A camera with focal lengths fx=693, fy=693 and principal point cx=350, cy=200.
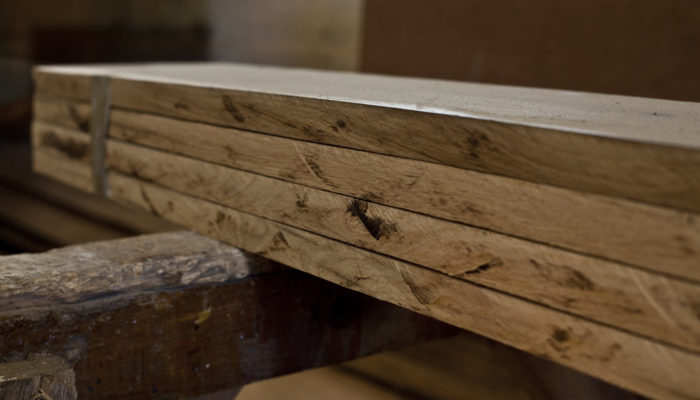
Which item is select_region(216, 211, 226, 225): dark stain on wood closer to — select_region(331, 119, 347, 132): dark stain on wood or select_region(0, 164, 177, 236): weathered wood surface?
select_region(331, 119, 347, 132): dark stain on wood

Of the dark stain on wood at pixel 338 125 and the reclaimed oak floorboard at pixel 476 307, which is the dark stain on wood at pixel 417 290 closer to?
the reclaimed oak floorboard at pixel 476 307

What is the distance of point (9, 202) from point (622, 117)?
3668 mm

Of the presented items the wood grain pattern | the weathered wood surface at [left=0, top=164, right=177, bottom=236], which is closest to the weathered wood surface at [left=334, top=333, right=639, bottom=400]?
the weathered wood surface at [left=0, top=164, right=177, bottom=236]

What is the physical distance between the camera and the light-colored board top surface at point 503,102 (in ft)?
3.11

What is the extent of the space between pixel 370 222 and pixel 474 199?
23 cm

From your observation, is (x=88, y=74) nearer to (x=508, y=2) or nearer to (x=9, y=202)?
(x=508, y=2)

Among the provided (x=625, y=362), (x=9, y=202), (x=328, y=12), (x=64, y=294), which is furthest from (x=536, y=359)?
(x=9, y=202)

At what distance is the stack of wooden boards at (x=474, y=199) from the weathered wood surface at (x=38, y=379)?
0.44 meters

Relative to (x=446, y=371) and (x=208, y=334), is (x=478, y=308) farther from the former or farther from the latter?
(x=446, y=371)

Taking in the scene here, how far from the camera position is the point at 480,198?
1028mm

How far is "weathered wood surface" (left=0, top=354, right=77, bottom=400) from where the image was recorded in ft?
3.58

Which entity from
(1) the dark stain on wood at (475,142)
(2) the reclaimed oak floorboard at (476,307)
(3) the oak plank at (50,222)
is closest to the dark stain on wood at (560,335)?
(2) the reclaimed oak floorboard at (476,307)

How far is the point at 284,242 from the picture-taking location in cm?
138

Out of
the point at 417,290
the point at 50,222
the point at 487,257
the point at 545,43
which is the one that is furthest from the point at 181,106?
the point at 50,222
